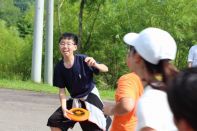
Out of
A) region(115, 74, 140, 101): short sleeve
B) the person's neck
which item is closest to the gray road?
the person's neck

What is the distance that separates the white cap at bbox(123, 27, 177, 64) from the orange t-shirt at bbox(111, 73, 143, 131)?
2.58 ft

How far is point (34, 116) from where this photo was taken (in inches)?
470

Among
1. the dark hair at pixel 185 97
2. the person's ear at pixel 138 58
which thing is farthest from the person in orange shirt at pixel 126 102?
the dark hair at pixel 185 97

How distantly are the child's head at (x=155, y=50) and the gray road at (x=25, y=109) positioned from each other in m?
7.37

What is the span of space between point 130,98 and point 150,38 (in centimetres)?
87

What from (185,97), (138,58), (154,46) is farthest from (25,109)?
(185,97)

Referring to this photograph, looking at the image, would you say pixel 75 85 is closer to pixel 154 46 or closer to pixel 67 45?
pixel 67 45

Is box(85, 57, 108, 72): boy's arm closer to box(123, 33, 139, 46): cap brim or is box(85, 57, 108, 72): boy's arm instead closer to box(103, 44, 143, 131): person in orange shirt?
box(103, 44, 143, 131): person in orange shirt

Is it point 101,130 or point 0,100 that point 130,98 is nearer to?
point 101,130

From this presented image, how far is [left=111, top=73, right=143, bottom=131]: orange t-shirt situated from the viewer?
3744 millimetres

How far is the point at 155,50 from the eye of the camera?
286 centimetres

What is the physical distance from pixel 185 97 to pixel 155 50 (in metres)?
1.03

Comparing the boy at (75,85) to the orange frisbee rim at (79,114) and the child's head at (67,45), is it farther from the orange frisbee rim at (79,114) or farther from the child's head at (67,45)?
the orange frisbee rim at (79,114)

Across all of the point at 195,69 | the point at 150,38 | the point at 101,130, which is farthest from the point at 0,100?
the point at 195,69
